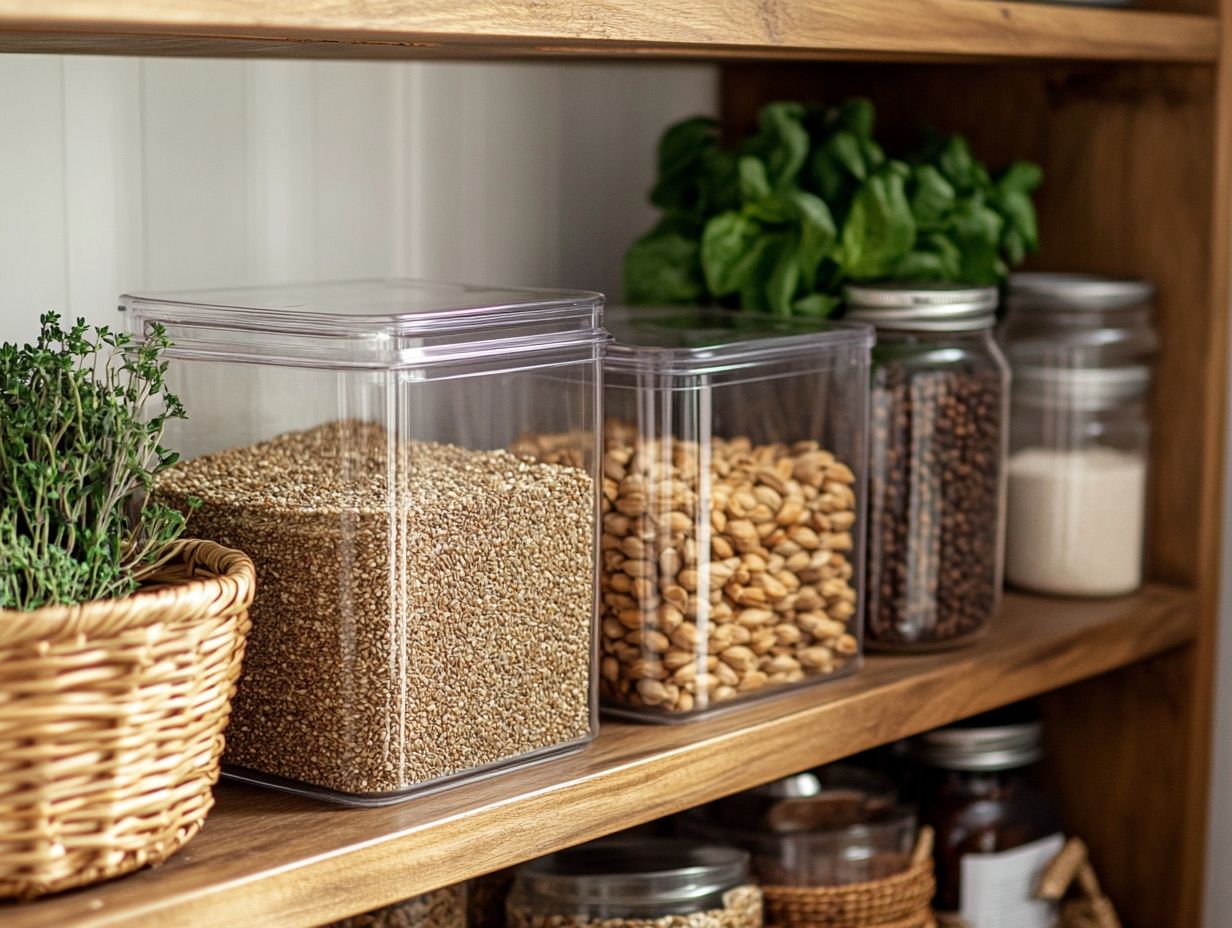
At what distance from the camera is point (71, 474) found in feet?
2.33

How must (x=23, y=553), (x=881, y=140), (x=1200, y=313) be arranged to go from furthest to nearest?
(x=881, y=140) → (x=1200, y=313) → (x=23, y=553)

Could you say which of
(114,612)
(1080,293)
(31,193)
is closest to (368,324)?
(114,612)

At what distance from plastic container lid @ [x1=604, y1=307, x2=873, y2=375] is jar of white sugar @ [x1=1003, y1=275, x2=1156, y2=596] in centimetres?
29

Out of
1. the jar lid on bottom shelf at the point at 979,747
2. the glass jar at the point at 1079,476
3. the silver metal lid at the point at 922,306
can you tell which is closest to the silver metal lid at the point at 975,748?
the jar lid on bottom shelf at the point at 979,747

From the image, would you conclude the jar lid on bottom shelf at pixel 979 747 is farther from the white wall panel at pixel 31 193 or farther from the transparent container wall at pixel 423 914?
the white wall panel at pixel 31 193

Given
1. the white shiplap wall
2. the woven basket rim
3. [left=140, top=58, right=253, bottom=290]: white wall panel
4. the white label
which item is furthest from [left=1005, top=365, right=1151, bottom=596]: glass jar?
the woven basket rim

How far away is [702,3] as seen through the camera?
83cm

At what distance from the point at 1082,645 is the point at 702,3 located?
609mm

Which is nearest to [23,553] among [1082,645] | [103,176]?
[103,176]

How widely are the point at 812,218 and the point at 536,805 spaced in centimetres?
49

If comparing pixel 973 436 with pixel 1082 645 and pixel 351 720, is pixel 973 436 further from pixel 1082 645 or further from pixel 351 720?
pixel 351 720

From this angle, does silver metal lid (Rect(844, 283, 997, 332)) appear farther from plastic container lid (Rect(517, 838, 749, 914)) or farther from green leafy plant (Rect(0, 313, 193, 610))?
green leafy plant (Rect(0, 313, 193, 610))

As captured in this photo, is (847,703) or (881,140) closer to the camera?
(847,703)

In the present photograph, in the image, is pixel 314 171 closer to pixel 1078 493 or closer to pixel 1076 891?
pixel 1078 493
